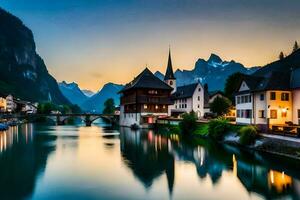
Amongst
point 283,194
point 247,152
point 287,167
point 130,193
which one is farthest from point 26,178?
point 247,152

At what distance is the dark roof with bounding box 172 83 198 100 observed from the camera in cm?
9644

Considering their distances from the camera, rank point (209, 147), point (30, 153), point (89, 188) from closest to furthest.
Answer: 1. point (89, 188)
2. point (30, 153)
3. point (209, 147)

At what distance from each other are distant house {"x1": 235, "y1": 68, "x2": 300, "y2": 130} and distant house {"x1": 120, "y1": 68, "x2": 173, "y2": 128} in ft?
129

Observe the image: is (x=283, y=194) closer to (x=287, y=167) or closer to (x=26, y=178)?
(x=287, y=167)

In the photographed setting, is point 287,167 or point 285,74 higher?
point 285,74

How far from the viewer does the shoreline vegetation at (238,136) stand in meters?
34.9

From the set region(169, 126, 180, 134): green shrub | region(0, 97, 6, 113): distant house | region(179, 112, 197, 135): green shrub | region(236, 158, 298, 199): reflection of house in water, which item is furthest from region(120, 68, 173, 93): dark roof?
region(0, 97, 6, 113): distant house

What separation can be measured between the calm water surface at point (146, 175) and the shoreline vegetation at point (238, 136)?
1837mm

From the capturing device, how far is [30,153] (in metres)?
39.9

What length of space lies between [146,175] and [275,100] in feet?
88.9

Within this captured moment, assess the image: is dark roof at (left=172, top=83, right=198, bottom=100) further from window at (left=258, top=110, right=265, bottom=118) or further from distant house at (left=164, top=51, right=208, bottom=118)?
window at (left=258, top=110, right=265, bottom=118)

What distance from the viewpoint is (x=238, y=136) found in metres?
46.6

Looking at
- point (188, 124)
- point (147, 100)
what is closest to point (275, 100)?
point (188, 124)

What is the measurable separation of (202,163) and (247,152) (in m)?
8.14
